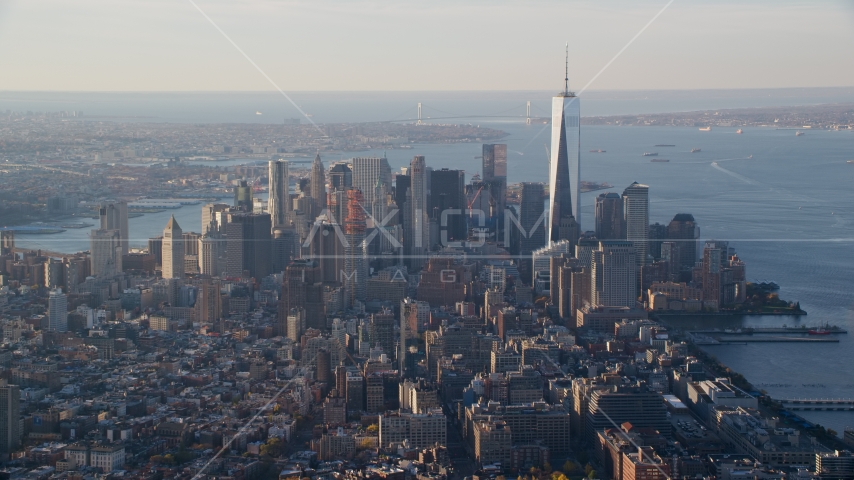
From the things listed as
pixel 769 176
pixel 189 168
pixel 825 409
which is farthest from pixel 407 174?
pixel 825 409

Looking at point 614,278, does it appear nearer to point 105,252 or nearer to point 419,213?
point 419,213

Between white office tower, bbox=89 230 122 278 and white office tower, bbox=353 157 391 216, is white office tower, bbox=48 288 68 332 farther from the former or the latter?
white office tower, bbox=353 157 391 216

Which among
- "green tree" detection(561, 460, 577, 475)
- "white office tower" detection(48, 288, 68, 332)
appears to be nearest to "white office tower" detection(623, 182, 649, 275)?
"white office tower" detection(48, 288, 68, 332)

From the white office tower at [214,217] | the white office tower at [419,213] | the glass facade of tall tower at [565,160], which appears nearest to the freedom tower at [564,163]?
the glass facade of tall tower at [565,160]

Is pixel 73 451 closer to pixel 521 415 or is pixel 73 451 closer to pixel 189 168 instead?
pixel 521 415

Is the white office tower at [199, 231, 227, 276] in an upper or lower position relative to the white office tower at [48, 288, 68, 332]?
upper

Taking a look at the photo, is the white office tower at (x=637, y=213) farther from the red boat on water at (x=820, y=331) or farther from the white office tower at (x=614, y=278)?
the red boat on water at (x=820, y=331)
